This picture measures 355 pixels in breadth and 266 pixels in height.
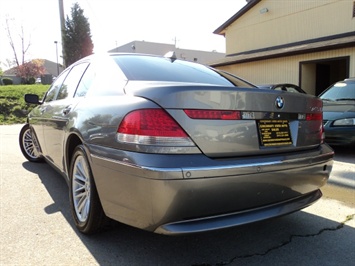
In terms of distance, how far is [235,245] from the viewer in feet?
8.92

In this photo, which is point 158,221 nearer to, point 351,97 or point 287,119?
point 287,119

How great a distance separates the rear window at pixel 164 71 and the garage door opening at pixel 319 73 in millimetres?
12375

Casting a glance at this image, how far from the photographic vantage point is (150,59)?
333 cm

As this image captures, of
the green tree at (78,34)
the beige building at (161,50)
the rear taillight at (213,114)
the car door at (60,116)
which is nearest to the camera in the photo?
the rear taillight at (213,114)

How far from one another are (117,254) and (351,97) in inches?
256

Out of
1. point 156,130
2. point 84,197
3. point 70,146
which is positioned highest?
point 156,130

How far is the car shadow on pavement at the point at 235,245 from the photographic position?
2.49 m

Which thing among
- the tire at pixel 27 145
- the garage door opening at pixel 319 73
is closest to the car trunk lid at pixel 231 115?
the tire at pixel 27 145

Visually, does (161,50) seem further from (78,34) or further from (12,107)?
(12,107)

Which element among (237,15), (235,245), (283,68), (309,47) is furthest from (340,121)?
(237,15)

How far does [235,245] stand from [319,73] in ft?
49.9

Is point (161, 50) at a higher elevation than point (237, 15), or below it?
higher

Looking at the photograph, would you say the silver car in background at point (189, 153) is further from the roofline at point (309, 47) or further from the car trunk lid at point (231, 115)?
the roofline at point (309, 47)

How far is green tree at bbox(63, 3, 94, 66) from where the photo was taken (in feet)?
136
